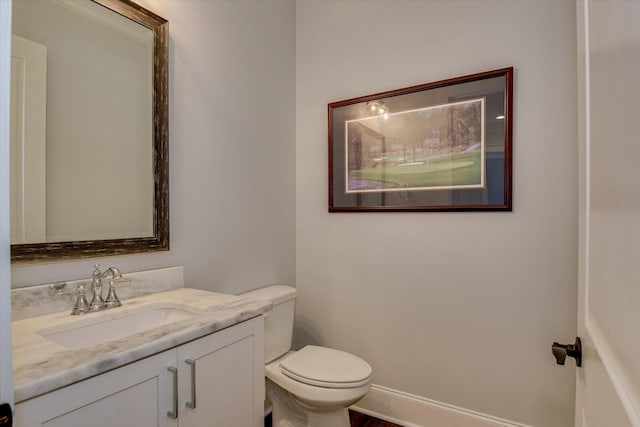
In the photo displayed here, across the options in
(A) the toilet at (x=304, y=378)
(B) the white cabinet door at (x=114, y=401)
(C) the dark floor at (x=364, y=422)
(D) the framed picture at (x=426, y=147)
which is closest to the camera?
(B) the white cabinet door at (x=114, y=401)

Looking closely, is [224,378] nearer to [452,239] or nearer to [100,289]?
[100,289]

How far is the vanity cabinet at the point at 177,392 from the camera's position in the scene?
2.24ft

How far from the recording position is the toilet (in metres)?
1.44

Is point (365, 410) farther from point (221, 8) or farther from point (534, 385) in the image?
point (221, 8)

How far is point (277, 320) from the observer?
1754mm

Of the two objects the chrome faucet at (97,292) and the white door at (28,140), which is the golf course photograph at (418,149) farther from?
the white door at (28,140)

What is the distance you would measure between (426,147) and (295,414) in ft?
5.23

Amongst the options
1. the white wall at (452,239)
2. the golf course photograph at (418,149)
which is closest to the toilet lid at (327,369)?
the white wall at (452,239)


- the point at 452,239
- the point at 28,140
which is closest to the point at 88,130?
the point at 28,140

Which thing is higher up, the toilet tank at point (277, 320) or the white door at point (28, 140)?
the white door at point (28, 140)

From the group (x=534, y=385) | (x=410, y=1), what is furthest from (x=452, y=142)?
(x=534, y=385)

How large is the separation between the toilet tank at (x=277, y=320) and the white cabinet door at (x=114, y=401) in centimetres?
80

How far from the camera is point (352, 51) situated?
209 cm

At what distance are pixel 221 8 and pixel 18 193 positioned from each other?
1.30 metres
